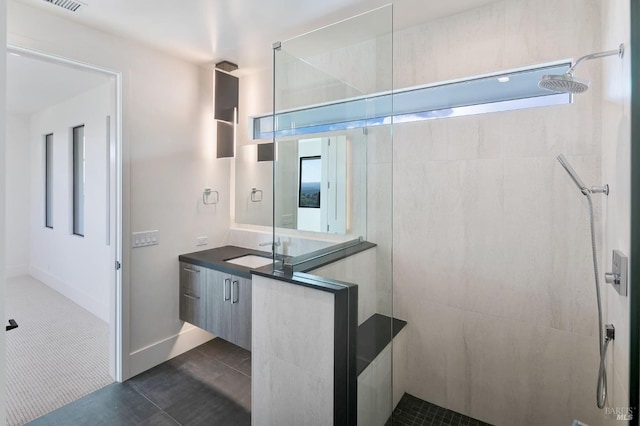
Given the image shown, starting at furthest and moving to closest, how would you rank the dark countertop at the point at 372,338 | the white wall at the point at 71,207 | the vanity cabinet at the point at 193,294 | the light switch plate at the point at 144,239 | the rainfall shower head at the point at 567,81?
1. the white wall at the point at 71,207
2. the vanity cabinet at the point at 193,294
3. the light switch plate at the point at 144,239
4. the dark countertop at the point at 372,338
5. the rainfall shower head at the point at 567,81

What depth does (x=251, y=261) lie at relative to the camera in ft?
9.96

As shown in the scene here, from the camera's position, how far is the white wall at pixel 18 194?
5.15 m

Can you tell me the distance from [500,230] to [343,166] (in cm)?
108

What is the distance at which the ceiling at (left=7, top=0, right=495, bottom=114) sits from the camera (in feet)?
6.69

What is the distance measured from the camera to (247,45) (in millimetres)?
2662

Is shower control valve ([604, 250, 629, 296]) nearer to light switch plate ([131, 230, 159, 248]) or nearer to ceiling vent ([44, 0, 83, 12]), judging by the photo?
light switch plate ([131, 230, 159, 248])

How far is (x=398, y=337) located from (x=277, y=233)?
3.84ft

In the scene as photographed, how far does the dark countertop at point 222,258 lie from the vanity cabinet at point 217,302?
0.04 meters

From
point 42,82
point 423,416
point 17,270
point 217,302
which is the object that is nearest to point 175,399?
point 217,302

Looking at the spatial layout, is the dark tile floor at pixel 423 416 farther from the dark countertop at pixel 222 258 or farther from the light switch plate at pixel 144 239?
the light switch plate at pixel 144 239

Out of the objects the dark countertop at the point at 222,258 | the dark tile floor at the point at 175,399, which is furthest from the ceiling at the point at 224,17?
the dark tile floor at the point at 175,399

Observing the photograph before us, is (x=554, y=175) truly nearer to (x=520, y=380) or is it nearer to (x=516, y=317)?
(x=516, y=317)

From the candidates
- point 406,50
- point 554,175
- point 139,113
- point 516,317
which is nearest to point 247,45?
point 139,113

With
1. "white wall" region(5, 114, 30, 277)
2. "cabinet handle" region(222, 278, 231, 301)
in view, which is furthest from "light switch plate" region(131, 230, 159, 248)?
"white wall" region(5, 114, 30, 277)
